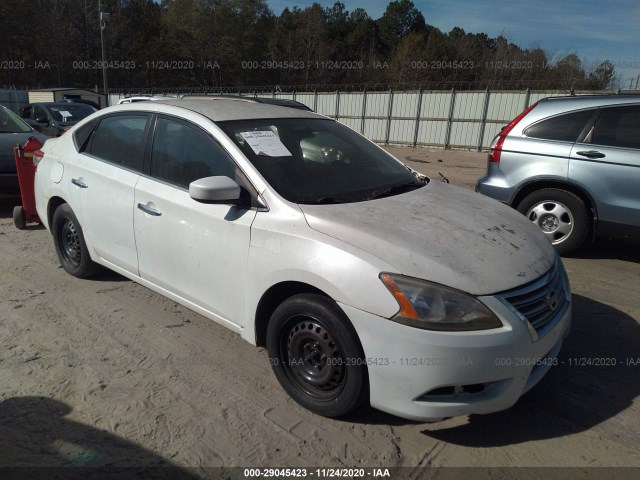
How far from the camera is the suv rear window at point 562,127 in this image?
536cm

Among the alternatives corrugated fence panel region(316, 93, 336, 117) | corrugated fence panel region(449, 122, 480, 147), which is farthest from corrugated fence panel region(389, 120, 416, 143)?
corrugated fence panel region(316, 93, 336, 117)

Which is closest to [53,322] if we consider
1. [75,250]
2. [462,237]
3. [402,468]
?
[75,250]

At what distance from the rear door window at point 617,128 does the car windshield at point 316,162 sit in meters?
2.74

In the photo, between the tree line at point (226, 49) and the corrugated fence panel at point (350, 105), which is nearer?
the corrugated fence panel at point (350, 105)

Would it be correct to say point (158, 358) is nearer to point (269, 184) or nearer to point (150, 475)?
point (150, 475)

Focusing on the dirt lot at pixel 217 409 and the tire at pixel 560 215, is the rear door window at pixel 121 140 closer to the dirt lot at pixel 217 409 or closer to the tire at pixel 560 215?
the dirt lot at pixel 217 409

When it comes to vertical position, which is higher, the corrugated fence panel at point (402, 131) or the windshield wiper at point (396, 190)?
the windshield wiper at point (396, 190)

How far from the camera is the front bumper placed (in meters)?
2.25

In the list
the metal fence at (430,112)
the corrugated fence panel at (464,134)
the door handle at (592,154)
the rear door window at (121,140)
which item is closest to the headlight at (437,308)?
the rear door window at (121,140)

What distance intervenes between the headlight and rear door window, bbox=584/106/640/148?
3.93 m

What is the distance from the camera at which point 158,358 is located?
3.33 metres

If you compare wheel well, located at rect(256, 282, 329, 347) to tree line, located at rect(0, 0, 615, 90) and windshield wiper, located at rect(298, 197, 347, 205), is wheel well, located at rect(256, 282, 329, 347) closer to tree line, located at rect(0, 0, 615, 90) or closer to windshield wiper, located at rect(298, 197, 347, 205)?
windshield wiper, located at rect(298, 197, 347, 205)

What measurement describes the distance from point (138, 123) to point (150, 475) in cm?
262

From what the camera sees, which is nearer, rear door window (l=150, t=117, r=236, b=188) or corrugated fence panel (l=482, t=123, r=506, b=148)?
rear door window (l=150, t=117, r=236, b=188)
